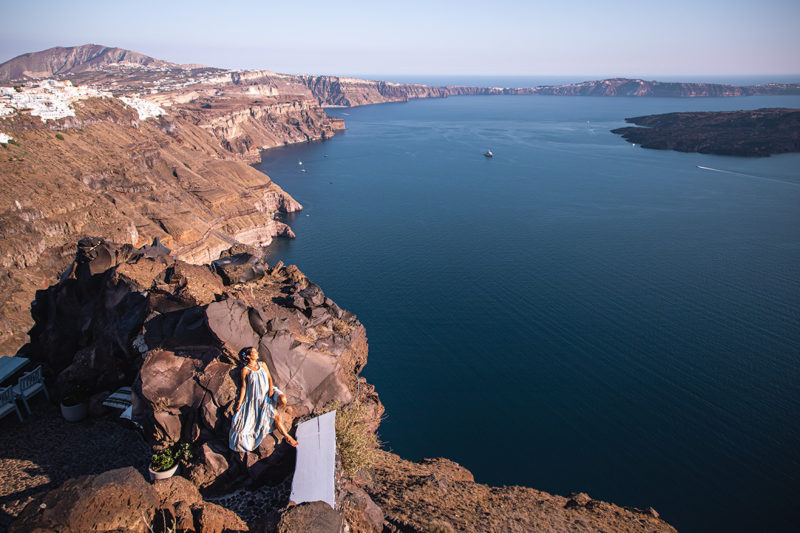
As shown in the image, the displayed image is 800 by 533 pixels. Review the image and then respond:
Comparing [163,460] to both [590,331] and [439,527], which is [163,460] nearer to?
[439,527]

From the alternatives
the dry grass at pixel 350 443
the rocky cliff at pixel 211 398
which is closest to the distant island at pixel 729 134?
the rocky cliff at pixel 211 398

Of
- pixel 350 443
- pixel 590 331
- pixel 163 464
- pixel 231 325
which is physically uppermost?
pixel 231 325

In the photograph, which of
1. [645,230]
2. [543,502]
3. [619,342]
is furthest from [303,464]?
[645,230]

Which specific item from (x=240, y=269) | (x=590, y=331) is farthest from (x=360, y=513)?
(x=590, y=331)

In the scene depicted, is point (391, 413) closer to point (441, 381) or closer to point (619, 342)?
point (441, 381)

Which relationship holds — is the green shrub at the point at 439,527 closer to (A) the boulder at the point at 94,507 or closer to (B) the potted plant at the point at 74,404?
(A) the boulder at the point at 94,507
